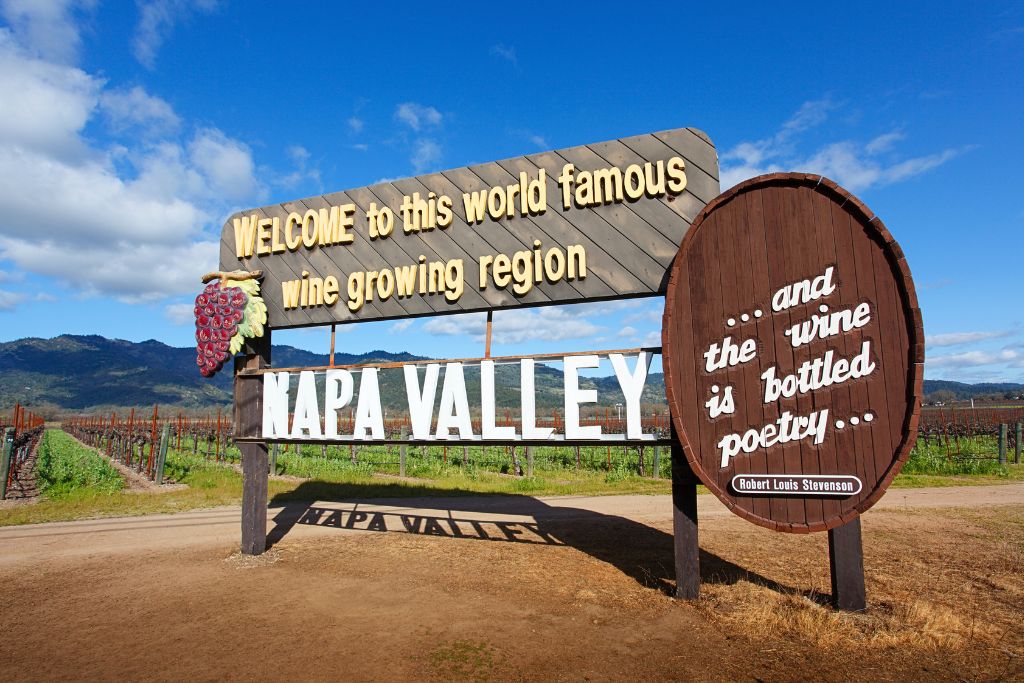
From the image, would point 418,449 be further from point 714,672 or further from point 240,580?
point 714,672

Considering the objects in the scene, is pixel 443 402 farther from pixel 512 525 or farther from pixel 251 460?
pixel 512 525

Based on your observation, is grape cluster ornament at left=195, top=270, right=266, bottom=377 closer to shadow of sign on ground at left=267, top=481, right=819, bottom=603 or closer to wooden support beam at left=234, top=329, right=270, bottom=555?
wooden support beam at left=234, top=329, right=270, bottom=555

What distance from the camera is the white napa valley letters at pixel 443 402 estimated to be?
25.8ft

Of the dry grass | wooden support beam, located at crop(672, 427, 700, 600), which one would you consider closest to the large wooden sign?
wooden support beam, located at crop(672, 427, 700, 600)

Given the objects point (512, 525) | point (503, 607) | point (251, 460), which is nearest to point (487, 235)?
point (503, 607)

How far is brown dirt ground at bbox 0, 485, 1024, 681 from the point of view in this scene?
18.1 ft

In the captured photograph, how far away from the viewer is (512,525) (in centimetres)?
1306

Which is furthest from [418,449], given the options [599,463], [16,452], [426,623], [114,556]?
[426,623]

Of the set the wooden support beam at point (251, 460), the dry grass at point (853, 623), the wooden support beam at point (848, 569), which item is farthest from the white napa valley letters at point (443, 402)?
the wooden support beam at point (848, 569)

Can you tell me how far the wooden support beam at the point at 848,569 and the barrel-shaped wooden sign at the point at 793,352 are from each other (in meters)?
0.92

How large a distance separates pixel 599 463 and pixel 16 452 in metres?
30.0

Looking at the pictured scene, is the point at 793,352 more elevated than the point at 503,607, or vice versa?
the point at 793,352

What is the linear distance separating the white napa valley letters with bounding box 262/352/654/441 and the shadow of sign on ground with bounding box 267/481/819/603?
2736 millimetres

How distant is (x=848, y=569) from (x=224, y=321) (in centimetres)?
1069
